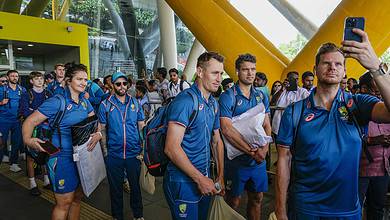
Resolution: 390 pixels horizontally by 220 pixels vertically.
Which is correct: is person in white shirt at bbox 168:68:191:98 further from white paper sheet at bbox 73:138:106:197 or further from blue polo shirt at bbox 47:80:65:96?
white paper sheet at bbox 73:138:106:197

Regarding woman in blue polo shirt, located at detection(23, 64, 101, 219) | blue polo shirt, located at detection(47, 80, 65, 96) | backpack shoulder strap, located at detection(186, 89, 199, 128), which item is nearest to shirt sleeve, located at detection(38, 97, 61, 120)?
woman in blue polo shirt, located at detection(23, 64, 101, 219)

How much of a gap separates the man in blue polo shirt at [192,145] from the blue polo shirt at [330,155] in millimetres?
798

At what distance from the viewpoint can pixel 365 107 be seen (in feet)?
6.89

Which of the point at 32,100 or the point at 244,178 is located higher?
the point at 32,100

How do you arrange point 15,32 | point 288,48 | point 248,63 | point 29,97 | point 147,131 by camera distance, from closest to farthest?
point 147,131 → point 248,63 → point 29,97 → point 15,32 → point 288,48

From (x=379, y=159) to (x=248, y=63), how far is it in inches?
71.7

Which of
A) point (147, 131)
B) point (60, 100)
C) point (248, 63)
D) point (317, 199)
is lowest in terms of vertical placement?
point (317, 199)

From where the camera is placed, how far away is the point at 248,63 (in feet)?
12.4

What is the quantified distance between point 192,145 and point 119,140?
174 centimetres

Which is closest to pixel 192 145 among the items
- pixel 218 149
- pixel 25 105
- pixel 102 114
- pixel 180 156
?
pixel 180 156

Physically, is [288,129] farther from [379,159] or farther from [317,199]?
[379,159]

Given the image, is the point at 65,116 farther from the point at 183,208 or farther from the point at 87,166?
the point at 183,208

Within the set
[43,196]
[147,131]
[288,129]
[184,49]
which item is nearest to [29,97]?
[43,196]

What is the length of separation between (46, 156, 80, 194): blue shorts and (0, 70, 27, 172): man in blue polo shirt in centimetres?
463
